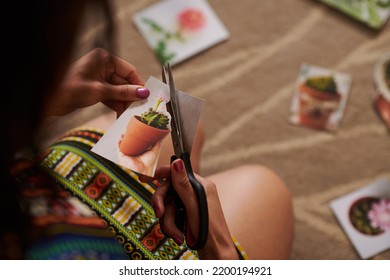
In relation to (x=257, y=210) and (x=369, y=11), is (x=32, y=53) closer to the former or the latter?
(x=257, y=210)

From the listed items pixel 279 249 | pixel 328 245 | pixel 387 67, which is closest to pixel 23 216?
pixel 279 249

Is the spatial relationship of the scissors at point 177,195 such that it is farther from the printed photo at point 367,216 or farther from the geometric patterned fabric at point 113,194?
the printed photo at point 367,216

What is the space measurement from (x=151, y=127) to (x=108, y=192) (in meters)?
0.15

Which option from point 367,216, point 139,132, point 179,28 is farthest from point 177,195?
point 179,28

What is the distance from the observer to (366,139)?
1286 millimetres

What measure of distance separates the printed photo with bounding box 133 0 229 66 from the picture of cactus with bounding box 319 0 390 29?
39 centimetres

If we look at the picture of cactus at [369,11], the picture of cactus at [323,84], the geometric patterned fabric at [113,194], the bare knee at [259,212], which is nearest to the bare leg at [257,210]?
the bare knee at [259,212]

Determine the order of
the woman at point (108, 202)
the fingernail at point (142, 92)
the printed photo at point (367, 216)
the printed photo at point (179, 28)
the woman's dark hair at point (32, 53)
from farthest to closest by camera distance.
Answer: the printed photo at point (179, 28) < the printed photo at point (367, 216) < the fingernail at point (142, 92) < the woman at point (108, 202) < the woman's dark hair at point (32, 53)

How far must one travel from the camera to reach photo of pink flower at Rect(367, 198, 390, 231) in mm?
1188

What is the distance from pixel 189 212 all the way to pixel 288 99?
2.36ft

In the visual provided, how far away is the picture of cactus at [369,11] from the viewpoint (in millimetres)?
1384

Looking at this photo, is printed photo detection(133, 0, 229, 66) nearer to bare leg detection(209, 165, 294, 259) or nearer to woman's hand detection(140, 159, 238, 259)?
bare leg detection(209, 165, 294, 259)

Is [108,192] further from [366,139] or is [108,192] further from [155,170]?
[366,139]

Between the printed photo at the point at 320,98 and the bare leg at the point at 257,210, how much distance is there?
0.38 m
